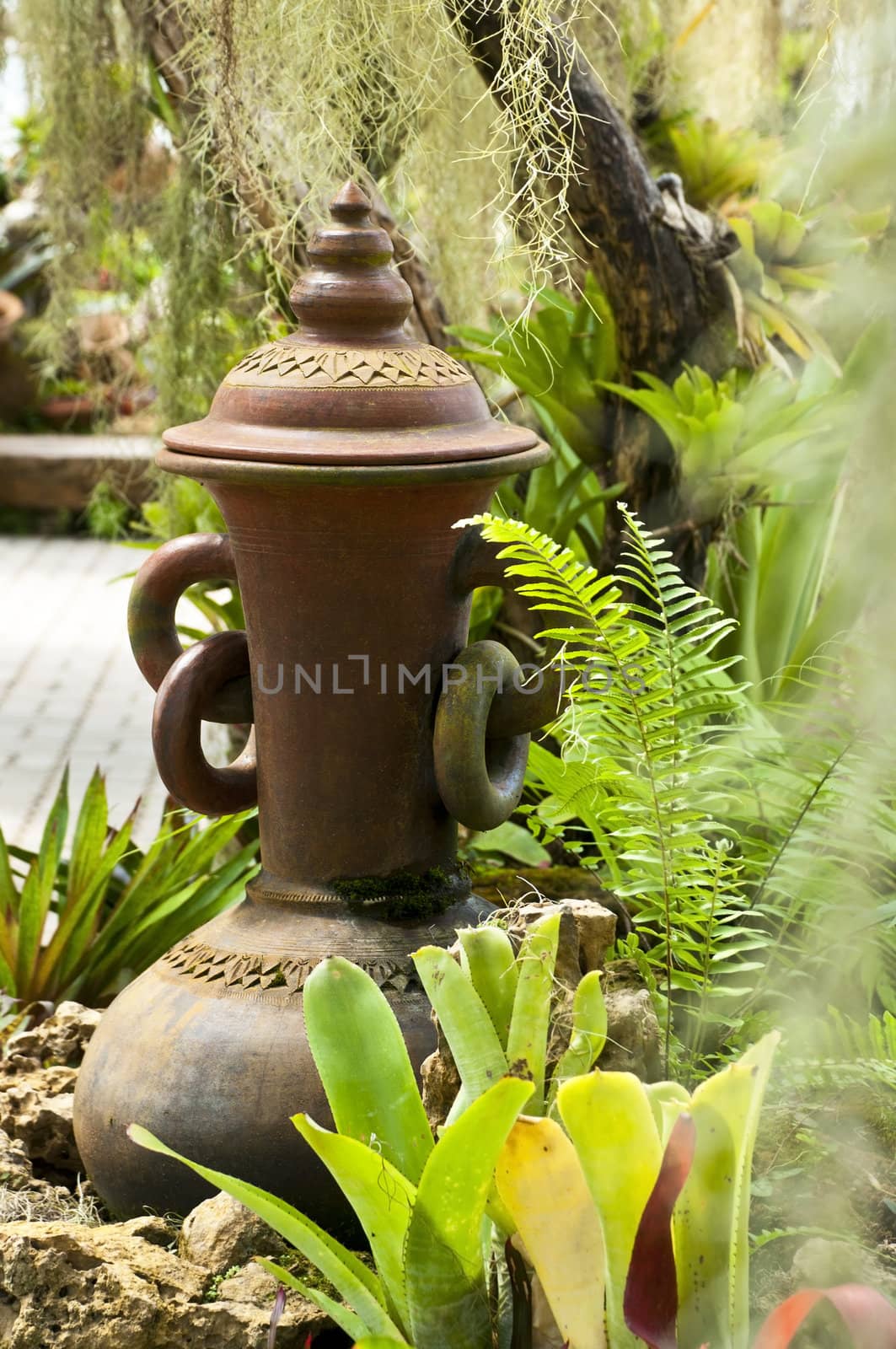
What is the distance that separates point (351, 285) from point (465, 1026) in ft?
3.32

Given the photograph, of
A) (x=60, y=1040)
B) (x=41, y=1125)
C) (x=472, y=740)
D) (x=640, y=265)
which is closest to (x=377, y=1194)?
(x=472, y=740)

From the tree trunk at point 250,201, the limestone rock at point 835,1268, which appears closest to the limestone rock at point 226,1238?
the limestone rock at point 835,1268

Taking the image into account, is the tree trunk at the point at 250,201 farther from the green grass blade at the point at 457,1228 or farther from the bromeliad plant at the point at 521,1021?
the green grass blade at the point at 457,1228

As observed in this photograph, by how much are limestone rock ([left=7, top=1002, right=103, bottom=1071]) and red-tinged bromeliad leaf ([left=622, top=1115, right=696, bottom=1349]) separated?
134 cm

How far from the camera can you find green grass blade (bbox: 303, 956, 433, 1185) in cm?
158

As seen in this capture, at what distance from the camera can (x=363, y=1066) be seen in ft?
5.26

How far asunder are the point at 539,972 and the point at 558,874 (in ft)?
3.60

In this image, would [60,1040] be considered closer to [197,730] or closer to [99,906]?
[99,906]

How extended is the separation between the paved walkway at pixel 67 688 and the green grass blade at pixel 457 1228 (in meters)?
2.42

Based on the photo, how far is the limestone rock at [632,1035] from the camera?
172 centimetres

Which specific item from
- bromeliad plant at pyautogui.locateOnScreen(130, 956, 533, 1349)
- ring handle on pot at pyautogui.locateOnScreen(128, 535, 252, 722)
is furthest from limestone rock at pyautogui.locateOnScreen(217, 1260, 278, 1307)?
ring handle on pot at pyautogui.locateOnScreen(128, 535, 252, 722)

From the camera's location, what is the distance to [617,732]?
6.34 feet

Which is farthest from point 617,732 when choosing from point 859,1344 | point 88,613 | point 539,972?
point 88,613

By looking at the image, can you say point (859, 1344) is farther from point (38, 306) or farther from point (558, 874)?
point (38, 306)
